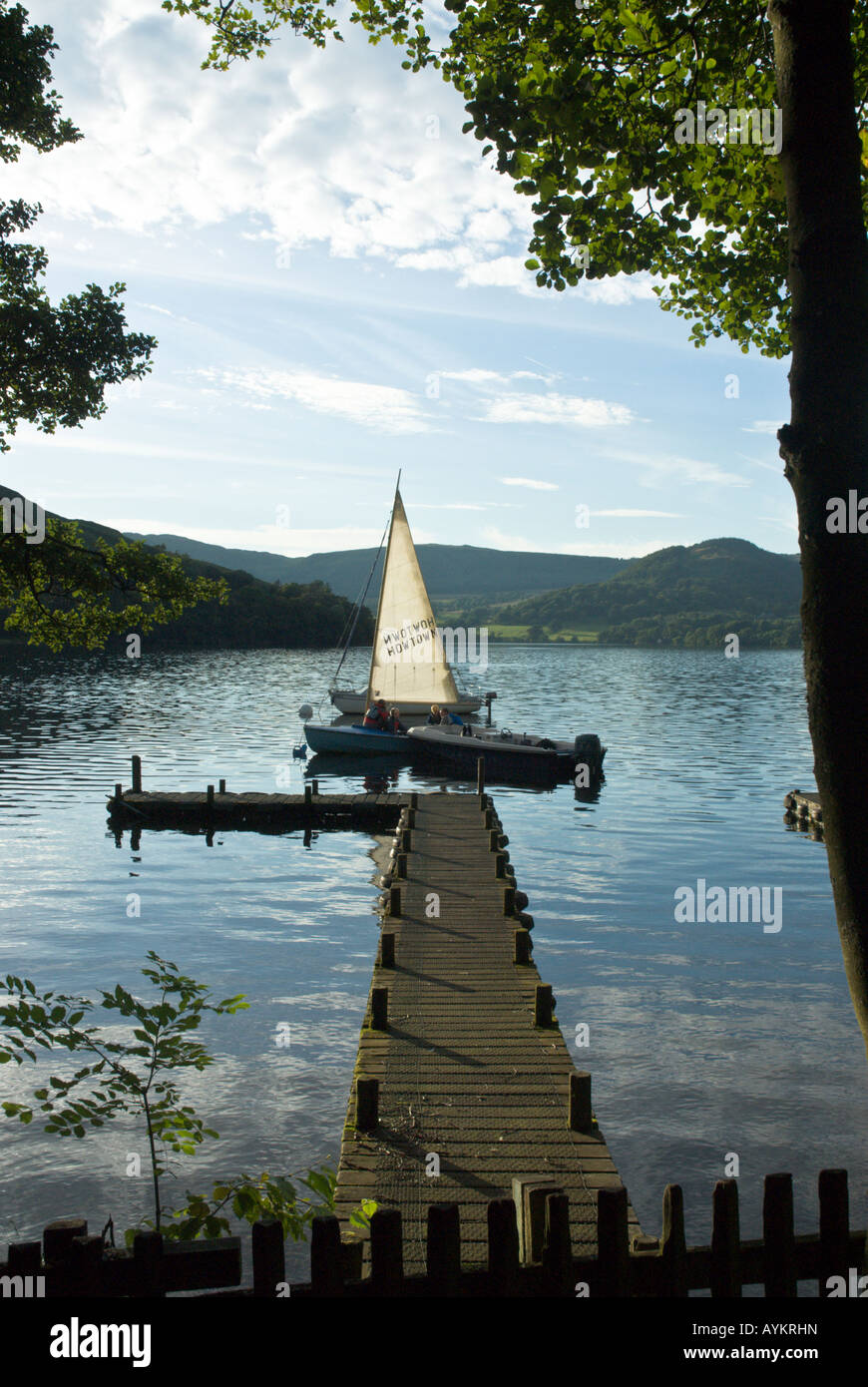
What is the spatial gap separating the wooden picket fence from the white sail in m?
48.4

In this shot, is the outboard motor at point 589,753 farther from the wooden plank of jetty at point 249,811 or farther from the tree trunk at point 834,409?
the tree trunk at point 834,409

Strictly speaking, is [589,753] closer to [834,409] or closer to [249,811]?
[249,811]

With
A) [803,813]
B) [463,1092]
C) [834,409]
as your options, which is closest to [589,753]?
[803,813]

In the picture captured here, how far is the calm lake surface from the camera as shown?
47.1ft

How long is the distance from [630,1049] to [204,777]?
38.1 m

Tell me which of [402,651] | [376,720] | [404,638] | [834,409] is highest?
[404,638]

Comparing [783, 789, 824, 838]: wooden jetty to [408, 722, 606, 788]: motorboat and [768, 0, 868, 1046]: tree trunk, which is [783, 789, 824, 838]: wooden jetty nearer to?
[408, 722, 606, 788]: motorboat

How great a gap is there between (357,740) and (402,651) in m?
6.61

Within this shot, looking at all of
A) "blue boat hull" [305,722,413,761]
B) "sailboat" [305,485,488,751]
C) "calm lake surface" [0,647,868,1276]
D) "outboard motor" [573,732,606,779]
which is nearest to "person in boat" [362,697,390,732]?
"blue boat hull" [305,722,413,761]

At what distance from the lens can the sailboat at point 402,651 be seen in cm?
5403

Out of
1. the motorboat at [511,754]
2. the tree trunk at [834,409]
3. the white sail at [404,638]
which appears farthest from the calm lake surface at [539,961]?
the tree trunk at [834,409]

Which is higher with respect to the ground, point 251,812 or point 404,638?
point 404,638

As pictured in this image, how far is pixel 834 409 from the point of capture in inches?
183

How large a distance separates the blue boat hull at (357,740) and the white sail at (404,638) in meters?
4.65
